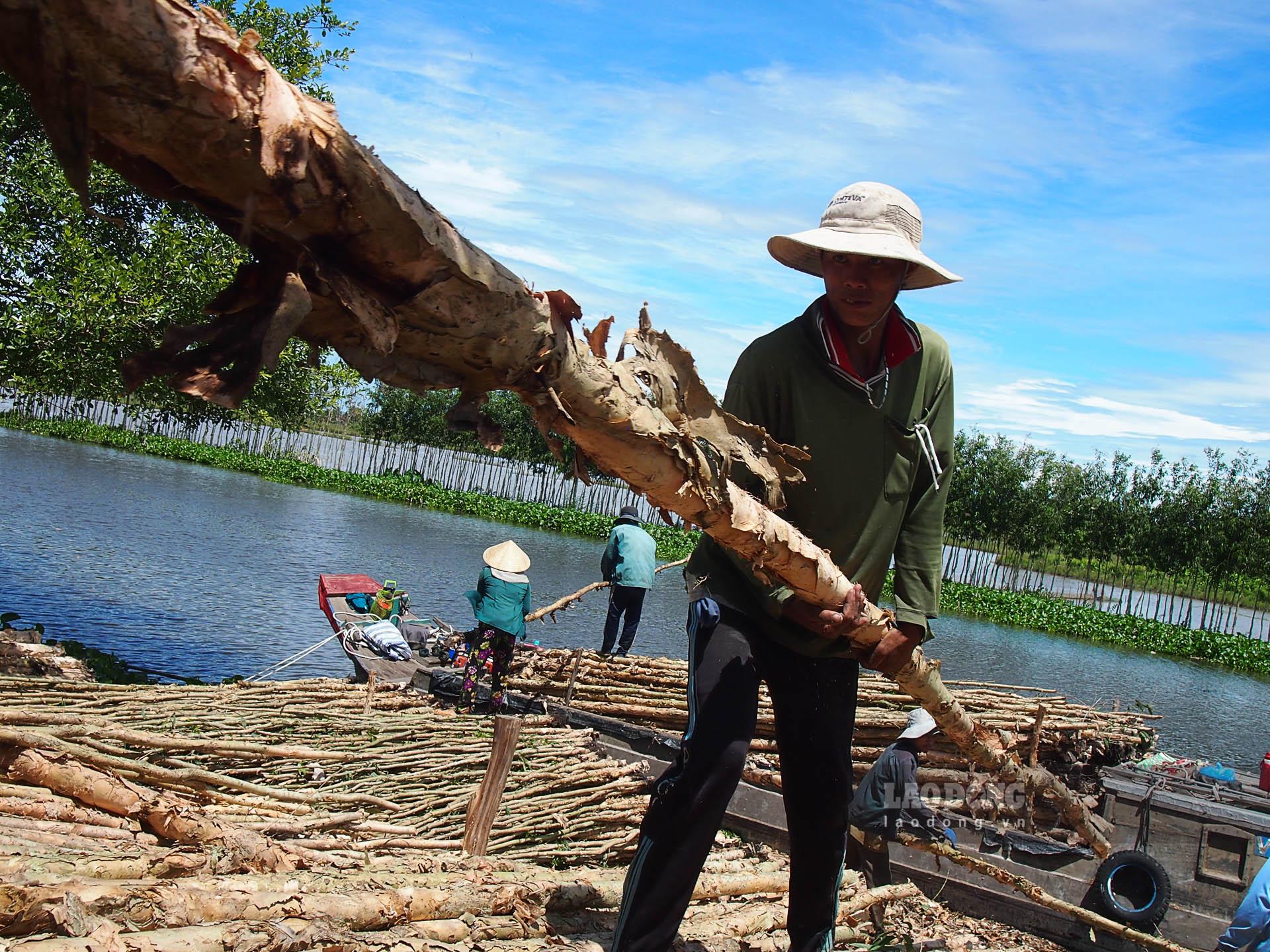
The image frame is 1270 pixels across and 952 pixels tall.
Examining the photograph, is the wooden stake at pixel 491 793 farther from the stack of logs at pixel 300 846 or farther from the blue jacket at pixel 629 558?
the blue jacket at pixel 629 558

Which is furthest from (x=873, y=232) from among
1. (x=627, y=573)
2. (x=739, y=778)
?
(x=627, y=573)

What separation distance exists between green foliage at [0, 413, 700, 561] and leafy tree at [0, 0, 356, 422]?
91.8 ft

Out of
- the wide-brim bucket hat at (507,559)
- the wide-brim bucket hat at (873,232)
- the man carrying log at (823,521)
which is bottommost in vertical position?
the wide-brim bucket hat at (507,559)

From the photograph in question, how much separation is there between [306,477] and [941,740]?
40940 mm

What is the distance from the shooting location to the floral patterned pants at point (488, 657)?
25.6ft

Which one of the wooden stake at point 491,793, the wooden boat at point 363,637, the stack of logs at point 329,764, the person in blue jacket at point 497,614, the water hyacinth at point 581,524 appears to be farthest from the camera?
the water hyacinth at point 581,524

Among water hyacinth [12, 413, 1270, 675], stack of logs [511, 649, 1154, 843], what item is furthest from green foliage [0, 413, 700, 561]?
stack of logs [511, 649, 1154, 843]

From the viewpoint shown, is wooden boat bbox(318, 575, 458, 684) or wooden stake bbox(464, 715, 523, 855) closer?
wooden stake bbox(464, 715, 523, 855)

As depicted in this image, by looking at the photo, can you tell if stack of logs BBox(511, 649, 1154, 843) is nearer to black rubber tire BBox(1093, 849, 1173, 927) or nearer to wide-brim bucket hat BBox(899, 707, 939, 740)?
wide-brim bucket hat BBox(899, 707, 939, 740)

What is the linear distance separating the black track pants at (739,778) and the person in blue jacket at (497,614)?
5.41 metres

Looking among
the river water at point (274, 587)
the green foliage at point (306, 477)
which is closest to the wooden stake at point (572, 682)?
the river water at point (274, 587)

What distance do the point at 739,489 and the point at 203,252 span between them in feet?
33.9

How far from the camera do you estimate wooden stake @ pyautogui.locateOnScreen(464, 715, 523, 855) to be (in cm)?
394

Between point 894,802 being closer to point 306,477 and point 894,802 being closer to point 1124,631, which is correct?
point 1124,631
